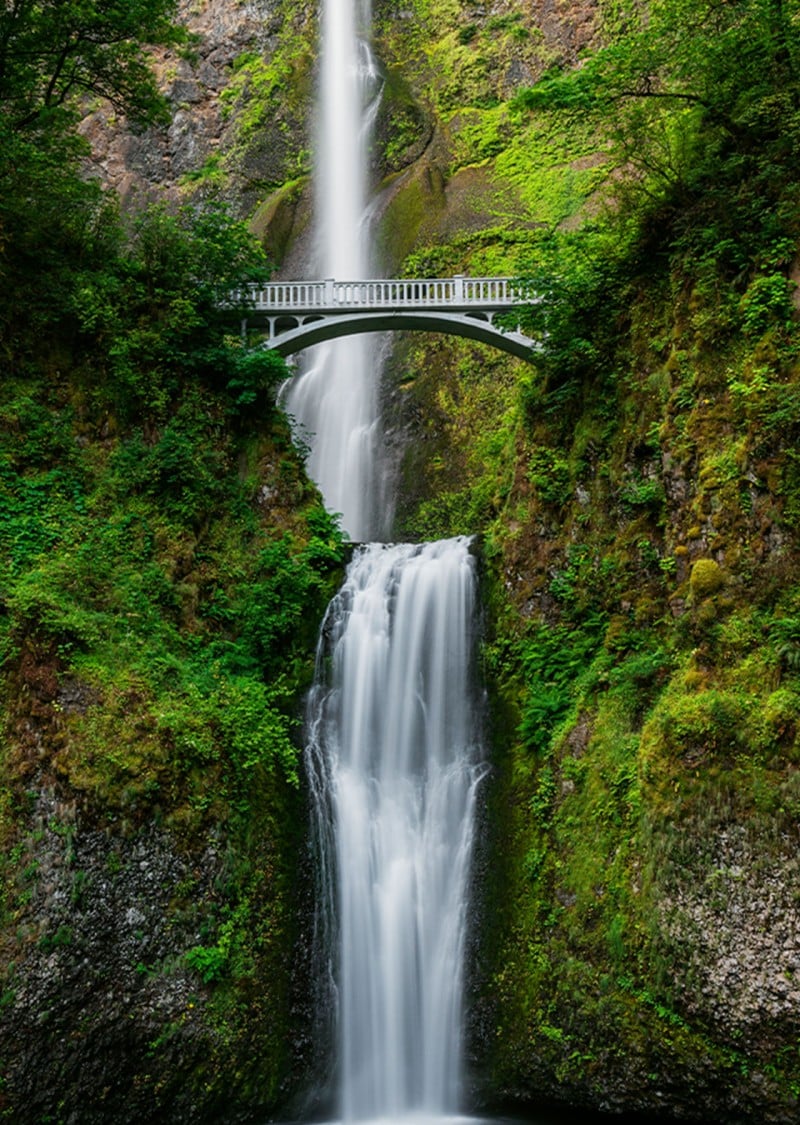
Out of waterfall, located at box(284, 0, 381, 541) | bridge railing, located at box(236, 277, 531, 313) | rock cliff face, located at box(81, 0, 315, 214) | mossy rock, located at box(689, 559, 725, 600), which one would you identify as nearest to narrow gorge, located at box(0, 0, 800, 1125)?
mossy rock, located at box(689, 559, 725, 600)

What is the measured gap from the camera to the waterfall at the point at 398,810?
855 centimetres

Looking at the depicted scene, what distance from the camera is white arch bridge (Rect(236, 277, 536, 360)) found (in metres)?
14.8

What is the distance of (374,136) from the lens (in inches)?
1049

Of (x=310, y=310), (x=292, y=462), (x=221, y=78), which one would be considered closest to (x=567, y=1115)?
(x=292, y=462)

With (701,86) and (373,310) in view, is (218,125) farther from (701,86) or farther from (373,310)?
(701,86)

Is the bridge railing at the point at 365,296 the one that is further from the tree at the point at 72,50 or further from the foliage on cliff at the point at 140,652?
the tree at the point at 72,50

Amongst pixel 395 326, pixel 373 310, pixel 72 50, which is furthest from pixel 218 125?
pixel 373 310

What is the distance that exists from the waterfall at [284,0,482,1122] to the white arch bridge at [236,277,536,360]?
15.1 feet

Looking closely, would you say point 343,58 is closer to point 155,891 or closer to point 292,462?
point 292,462

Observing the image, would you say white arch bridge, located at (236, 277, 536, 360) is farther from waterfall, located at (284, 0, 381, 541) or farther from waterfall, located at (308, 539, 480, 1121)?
waterfall, located at (308, 539, 480, 1121)

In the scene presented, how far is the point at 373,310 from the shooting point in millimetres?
14984

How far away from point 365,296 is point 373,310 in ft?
1.30

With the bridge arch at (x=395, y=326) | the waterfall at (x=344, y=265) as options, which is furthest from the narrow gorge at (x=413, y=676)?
the waterfall at (x=344, y=265)

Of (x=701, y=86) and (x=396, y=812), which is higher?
(x=701, y=86)
